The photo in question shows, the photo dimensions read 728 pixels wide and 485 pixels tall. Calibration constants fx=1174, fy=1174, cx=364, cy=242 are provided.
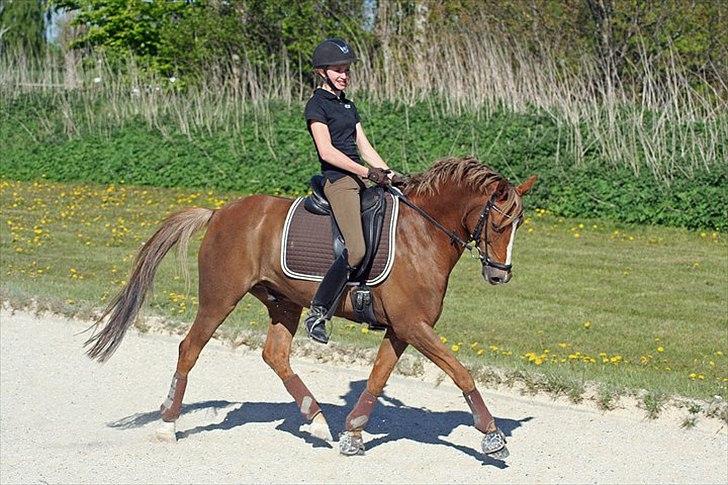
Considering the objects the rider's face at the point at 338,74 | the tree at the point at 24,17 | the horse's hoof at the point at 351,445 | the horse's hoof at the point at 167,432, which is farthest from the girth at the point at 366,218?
the tree at the point at 24,17

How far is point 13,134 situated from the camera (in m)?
27.1

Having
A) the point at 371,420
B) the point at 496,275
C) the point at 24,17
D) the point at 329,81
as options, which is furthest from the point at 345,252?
the point at 24,17

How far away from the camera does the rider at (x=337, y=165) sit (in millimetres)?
7930

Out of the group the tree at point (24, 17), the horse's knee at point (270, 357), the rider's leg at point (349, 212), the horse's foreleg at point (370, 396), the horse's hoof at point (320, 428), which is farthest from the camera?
the tree at point (24, 17)

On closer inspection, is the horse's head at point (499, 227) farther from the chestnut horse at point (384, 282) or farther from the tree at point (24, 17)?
the tree at point (24, 17)

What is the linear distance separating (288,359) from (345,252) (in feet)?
4.13

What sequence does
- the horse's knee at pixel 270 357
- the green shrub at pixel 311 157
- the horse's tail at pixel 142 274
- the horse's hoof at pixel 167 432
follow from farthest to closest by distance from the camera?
the green shrub at pixel 311 157
the horse's tail at pixel 142 274
the horse's knee at pixel 270 357
the horse's hoof at pixel 167 432

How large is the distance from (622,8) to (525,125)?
4.93 m

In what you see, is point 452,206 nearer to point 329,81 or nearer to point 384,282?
point 384,282

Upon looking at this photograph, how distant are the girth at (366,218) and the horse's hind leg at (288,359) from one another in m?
0.99

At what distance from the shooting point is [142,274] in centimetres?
921

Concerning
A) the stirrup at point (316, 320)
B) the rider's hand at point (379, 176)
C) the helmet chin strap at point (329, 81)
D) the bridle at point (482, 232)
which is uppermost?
the helmet chin strap at point (329, 81)

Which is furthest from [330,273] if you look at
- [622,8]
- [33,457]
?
[622,8]

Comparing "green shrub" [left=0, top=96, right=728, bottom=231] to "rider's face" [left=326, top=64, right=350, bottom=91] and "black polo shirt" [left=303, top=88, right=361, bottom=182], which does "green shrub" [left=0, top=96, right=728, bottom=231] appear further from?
"rider's face" [left=326, top=64, right=350, bottom=91]
